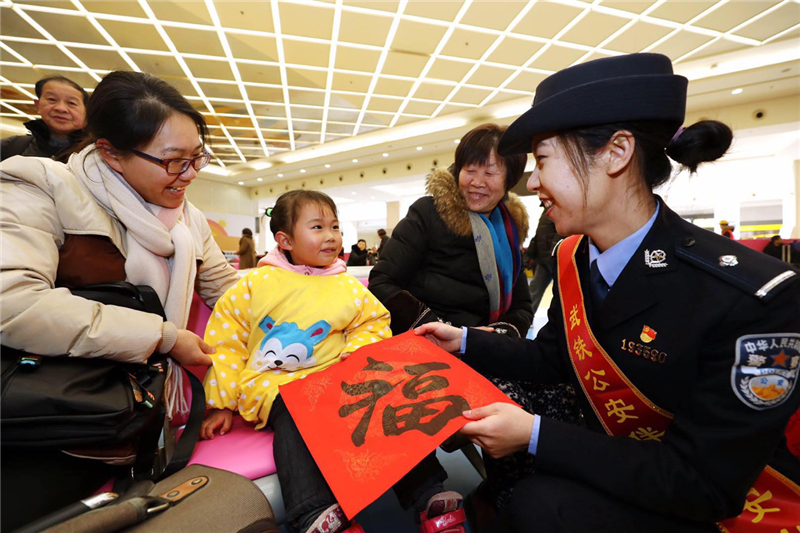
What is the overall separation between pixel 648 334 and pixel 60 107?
9.78ft

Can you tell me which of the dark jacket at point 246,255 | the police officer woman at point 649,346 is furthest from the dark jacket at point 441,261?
the dark jacket at point 246,255

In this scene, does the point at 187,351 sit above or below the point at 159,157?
below

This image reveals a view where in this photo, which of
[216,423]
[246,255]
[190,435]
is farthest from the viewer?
[246,255]

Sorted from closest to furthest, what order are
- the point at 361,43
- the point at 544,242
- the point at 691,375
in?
1. the point at 691,375
2. the point at 544,242
3. the point at 361,43

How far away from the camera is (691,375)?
792 millimetres

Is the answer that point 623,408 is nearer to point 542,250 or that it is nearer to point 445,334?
point 445,334

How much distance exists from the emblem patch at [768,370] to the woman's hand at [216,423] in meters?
1.39

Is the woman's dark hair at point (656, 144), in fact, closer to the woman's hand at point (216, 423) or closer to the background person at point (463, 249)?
the background person at point (463, 249)

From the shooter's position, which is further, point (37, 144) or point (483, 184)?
point (37, 144)

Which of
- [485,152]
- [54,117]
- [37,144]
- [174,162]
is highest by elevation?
[54,117]

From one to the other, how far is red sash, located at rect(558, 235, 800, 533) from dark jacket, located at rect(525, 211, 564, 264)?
2.48 metres

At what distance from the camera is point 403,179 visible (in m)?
12.7

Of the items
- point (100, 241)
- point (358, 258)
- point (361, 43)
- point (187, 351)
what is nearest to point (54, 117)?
point (100, 241)

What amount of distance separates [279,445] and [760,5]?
8022 mm
